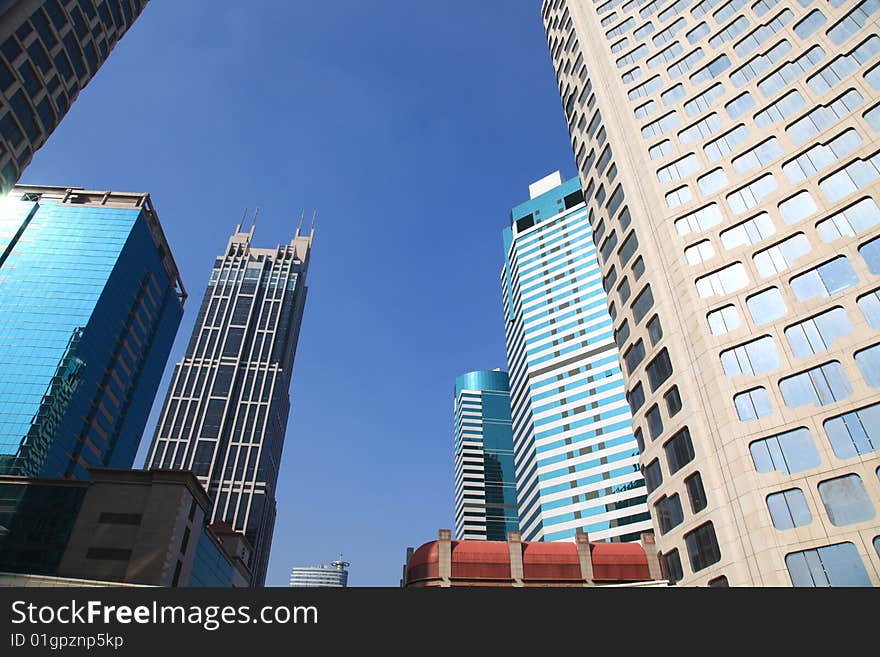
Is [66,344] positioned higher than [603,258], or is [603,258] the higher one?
[66,344]

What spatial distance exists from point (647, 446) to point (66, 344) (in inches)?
3658

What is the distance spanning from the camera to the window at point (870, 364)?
27953 mm

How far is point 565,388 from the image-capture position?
105m

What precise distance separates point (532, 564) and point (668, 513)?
2000 cm

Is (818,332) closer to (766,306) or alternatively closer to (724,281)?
(766,306)

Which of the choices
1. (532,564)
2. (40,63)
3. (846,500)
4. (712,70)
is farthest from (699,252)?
(40,63)

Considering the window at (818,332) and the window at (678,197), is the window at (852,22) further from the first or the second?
the window at (818,332)

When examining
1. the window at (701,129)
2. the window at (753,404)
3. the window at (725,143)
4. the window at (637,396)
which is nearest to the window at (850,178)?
the window at (725,143)

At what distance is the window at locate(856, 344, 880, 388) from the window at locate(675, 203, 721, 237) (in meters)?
13.3
